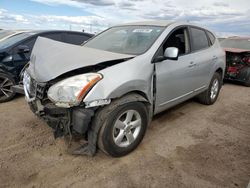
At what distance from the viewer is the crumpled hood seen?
8.33ft

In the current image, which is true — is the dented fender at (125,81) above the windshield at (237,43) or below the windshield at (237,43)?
below

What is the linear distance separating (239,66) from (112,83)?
19.8 ft

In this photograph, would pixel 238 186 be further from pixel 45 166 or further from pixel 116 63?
pixel 45 166

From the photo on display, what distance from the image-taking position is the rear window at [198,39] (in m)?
4.07

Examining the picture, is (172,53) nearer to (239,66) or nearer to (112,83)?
(112,83)

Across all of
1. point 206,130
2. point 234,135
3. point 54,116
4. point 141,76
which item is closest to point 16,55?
point 54,116

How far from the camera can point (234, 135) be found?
3713mm

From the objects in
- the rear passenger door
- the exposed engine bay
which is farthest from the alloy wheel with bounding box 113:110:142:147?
the exposed engine bay

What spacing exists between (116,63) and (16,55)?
3.06 meters

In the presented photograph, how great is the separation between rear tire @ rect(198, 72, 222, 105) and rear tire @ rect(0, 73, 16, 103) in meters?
4.07

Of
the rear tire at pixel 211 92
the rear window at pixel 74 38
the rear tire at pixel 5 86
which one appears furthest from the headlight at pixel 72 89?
the rear window at pixel 74 38

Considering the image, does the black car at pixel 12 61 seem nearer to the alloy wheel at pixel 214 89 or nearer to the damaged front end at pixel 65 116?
the damaged front end at pixel 65 116

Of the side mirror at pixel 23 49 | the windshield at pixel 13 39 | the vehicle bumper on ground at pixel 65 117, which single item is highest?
the windshield at pixel 13 39

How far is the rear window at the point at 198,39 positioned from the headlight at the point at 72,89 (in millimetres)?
2315
